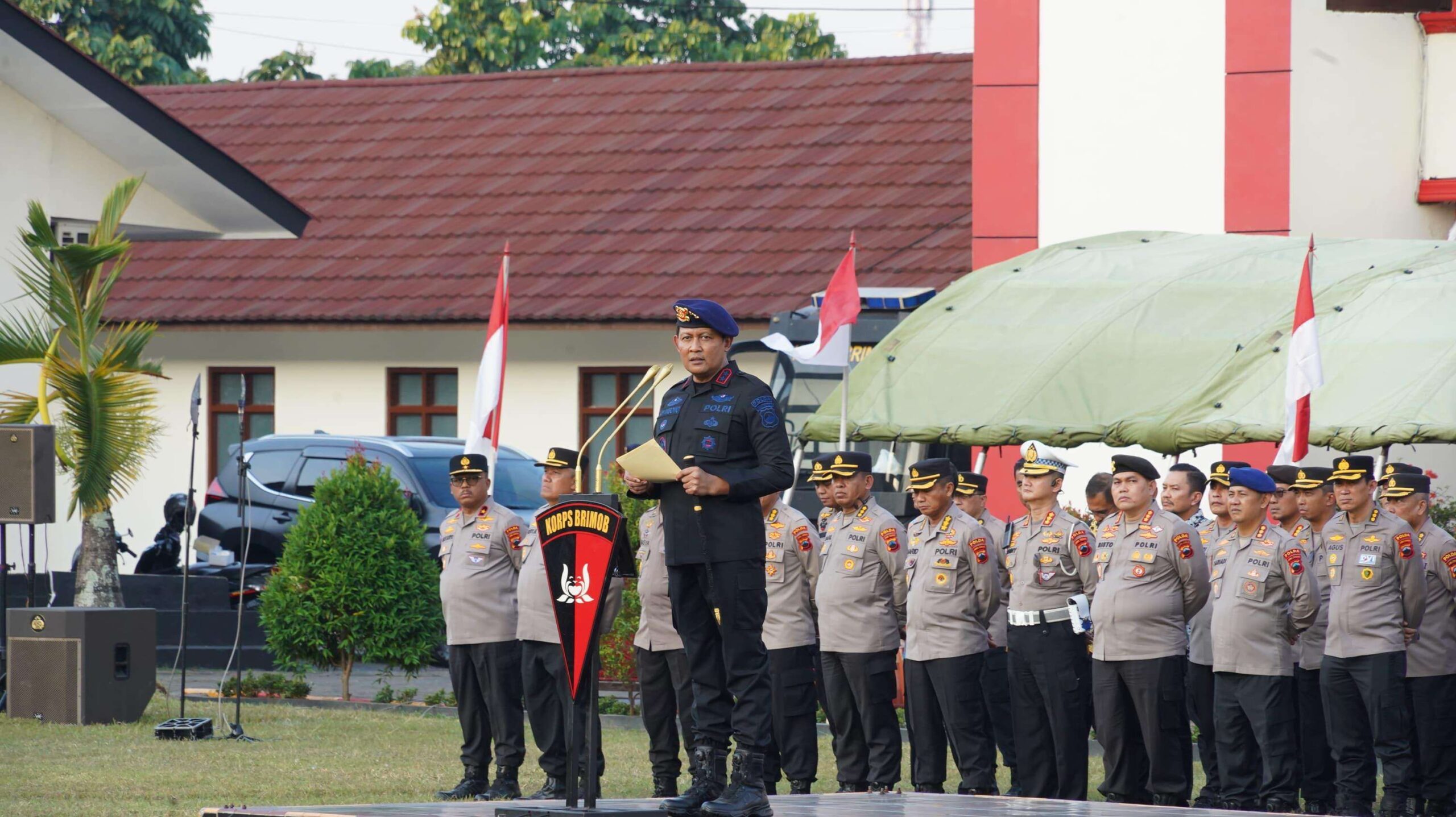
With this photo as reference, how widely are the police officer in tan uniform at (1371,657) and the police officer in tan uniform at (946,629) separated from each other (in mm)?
1773

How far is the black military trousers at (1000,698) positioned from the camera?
41.3ft

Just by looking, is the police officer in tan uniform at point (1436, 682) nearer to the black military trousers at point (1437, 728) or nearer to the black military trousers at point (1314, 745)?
the black military trousers at point (1437, 728)

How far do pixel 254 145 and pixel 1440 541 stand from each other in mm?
19401

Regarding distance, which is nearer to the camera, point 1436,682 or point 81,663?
point 1436,682

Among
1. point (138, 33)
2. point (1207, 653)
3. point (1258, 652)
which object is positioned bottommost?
point (1207, 653)

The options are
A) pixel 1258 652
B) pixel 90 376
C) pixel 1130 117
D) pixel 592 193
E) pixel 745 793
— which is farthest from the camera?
pixel 592 193

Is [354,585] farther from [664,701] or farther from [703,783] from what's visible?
[703,783]

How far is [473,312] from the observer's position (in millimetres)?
23312

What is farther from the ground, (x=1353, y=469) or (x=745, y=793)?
(x=1353, y=469)

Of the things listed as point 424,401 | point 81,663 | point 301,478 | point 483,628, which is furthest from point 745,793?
point 424,401

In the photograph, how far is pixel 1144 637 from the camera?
36.1 feet

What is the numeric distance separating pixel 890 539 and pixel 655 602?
1.36 meters

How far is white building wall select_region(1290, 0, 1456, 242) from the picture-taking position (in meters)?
18.1

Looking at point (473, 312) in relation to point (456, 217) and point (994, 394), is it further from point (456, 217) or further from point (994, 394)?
point (994, 394)
